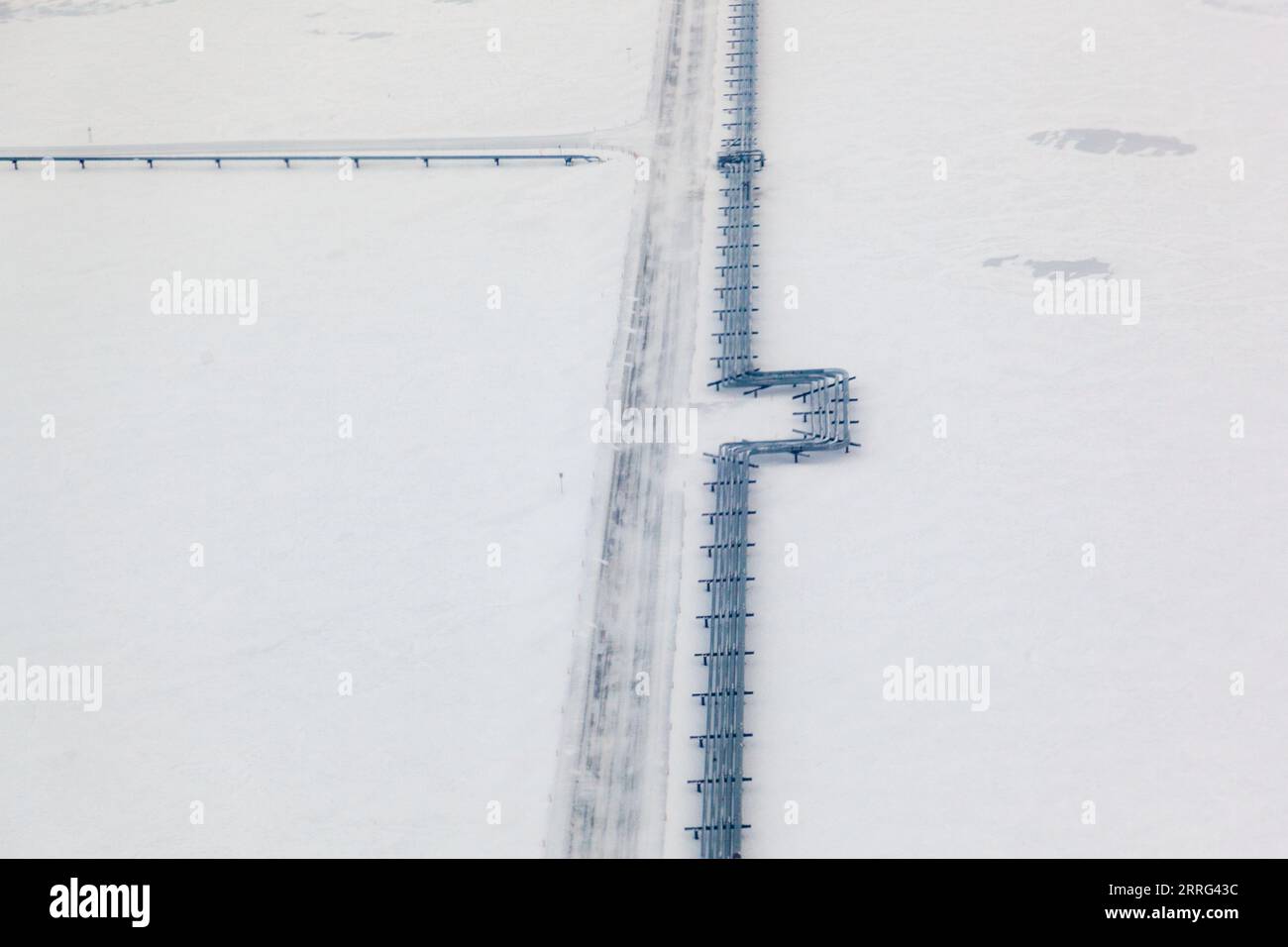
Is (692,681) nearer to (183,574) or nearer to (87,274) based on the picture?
(183,574)

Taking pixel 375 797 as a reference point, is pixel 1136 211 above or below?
above

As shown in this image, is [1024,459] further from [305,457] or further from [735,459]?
[305,457]

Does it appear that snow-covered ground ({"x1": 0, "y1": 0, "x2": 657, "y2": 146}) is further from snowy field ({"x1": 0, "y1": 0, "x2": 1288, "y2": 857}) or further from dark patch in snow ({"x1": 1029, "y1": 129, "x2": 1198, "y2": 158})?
dark patch in snow ({"x1": 1029, "y1": 129, "x2": 1198, "y2": 158})

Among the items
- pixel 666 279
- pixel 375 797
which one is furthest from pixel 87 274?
pixel 375 797

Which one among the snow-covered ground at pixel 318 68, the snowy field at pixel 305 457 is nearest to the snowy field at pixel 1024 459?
the snowy field at pixel 305 457

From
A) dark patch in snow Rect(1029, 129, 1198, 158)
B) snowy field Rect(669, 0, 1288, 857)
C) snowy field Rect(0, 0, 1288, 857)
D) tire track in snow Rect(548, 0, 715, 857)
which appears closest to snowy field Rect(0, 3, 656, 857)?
snowy field Rect(0, 0, 1288, 857)

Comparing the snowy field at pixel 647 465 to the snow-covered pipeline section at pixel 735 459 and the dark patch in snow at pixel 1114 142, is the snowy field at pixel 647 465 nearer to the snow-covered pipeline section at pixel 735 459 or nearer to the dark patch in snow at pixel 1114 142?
the dark patch in snow at pixel 1114 142
